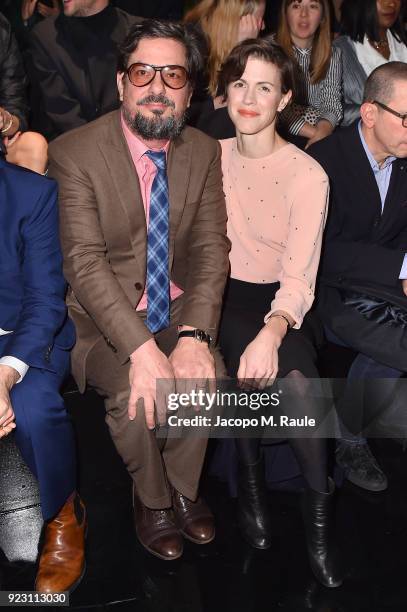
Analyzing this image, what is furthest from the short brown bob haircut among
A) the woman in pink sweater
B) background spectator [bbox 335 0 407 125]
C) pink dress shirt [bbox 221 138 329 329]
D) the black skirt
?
background spectator [bbox 335 0 407 125]

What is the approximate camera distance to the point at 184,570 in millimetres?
2396

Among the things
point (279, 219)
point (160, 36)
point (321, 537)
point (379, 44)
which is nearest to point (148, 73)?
point (160, 36)

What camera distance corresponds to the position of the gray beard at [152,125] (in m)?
2.47

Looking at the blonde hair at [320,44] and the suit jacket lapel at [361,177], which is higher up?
the blonde hair at [320,44]

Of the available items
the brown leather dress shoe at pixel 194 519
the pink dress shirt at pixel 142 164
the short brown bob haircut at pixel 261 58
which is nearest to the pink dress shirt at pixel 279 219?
the short brown bob haircut at pixel 261 58

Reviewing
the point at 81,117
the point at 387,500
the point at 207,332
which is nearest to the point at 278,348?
the point at 207,332

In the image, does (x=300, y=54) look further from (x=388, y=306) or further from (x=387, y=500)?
(x=387, y=500)

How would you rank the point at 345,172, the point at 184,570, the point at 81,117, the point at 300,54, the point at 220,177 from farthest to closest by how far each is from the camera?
1. the point at 300,54
2. the point at 81,117
3. the point at 345,172
4. the point at 220,177
5. the point at 184,570

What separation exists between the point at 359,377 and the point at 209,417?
0.82m

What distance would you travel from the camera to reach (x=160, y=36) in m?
2.50

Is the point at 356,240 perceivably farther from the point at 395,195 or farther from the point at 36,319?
the point at 36,319

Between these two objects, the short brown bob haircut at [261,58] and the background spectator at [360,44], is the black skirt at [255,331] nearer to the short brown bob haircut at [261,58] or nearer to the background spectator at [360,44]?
the short brown bob haircut at [261,58]

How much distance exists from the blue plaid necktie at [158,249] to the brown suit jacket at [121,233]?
0.09 ft

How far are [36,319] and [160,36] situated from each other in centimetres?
101
